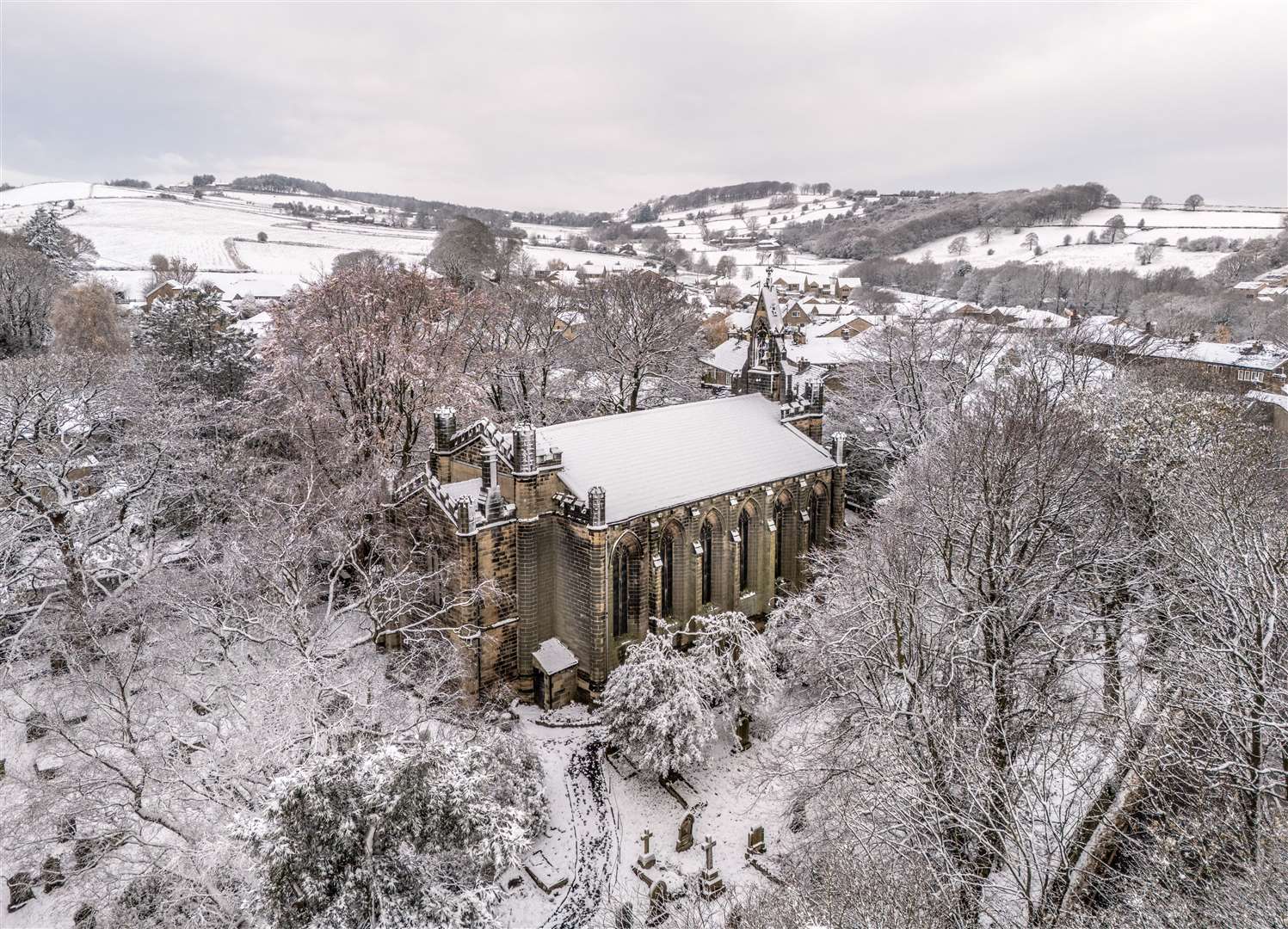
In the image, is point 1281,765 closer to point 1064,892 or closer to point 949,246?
point 1064,892

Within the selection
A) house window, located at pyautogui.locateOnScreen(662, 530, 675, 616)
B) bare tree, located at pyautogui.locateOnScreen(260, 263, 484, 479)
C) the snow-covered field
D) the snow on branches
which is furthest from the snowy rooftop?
the snow-covered field

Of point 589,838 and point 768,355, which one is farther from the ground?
point 768,355

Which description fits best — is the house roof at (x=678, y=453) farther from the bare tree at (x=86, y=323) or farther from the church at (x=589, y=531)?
the bare tree at (x=86, y=323)

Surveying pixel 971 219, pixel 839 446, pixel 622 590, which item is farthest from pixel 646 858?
pixel 971 219

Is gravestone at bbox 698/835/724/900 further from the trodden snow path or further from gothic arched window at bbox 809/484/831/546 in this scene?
gothic arched window at bbox 809/484/831/546

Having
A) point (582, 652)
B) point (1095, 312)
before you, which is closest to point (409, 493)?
point (582, 652)

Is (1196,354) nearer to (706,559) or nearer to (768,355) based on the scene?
(768,355)
